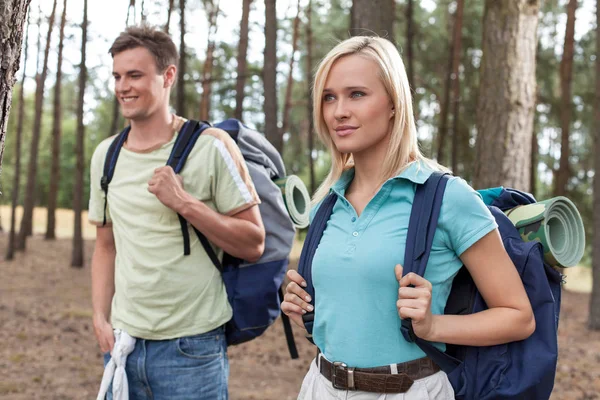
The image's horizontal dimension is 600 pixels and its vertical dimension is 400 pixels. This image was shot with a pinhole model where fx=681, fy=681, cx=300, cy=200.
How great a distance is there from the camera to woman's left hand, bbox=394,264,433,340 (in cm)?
177

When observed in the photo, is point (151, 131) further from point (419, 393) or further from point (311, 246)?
point (419, 393)

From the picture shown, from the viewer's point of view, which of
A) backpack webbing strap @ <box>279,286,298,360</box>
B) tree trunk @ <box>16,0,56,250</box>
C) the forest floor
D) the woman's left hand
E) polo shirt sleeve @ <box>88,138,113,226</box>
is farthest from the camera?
tree trunk @ <box>16,0,56,250</box>

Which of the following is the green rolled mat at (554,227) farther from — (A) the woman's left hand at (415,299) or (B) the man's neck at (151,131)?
(B) the man's neck at (151,131)

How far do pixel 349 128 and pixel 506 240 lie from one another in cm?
55

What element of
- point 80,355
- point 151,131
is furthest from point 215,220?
point 80,355

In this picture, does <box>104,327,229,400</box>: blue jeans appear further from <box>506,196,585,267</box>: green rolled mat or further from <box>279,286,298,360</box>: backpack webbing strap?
<box>506,196,585,267</box>: green rolled mat

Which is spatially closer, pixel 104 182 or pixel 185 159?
pixel 185 159

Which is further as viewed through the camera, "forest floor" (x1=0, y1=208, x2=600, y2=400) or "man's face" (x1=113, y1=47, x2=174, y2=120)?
Answer: "forest floor" (x1=0, y1=208, x2=600, y2=400)

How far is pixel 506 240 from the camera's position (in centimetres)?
190

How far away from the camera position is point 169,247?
2941 millimetres

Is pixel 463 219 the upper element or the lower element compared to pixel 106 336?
upper

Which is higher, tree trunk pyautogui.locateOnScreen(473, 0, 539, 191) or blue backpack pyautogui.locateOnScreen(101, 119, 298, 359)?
tree trunk pyautogui.locateOnScreen(473, 0, 539, 191)

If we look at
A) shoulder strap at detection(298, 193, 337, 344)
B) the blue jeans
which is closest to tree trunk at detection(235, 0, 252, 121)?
the blue jeans

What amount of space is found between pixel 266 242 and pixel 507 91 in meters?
5.65
